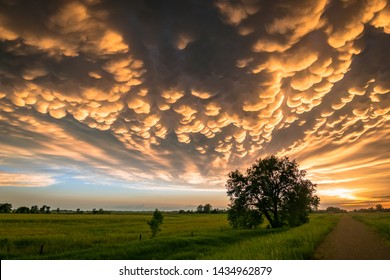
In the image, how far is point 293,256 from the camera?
1409 centimetres

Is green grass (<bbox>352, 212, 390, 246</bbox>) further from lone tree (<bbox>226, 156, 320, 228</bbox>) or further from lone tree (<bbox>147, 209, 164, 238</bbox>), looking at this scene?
lone tree (<bbox>147, 209, 164, 238</bbox>)

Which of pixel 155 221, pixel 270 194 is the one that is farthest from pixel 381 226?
pixel 155 221

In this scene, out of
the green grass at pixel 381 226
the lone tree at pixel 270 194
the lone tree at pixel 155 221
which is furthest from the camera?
the lone tree at pixel 270 194

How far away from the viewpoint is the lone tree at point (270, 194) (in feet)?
159

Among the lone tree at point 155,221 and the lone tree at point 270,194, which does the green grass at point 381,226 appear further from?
the lone tree at point 155,221

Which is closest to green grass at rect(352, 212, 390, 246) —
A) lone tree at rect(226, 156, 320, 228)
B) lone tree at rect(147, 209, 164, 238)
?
lone tree at rect(226, 156, 320, 228)

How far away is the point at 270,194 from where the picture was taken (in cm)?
4953

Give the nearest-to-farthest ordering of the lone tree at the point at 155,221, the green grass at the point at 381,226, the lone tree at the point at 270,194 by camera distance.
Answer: the green grass at the point at 381,226 → the lone tree at the point at 155,221 → the lone tree at the point at 270,194

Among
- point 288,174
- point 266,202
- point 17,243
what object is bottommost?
point 17,243

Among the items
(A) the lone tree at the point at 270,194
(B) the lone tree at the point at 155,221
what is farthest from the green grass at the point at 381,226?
(B) the lone tree at the point at 155,221

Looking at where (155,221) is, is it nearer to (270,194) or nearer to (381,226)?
(270,194)
